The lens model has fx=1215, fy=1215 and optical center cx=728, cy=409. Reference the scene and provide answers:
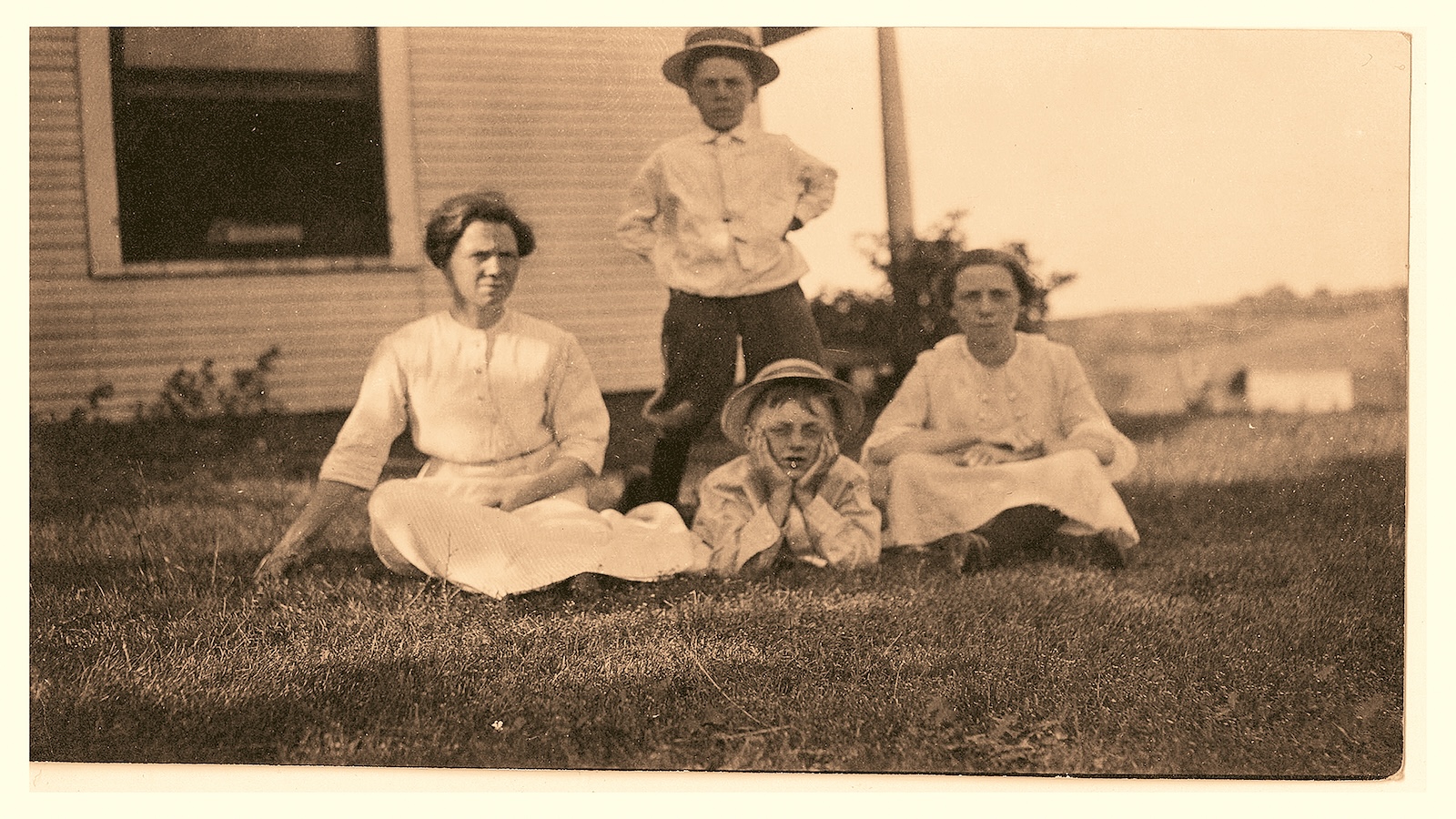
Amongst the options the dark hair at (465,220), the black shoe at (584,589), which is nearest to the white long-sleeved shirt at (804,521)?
the black shoe at (584,589)

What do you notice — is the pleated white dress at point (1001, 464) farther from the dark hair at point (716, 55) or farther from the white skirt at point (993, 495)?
the dark hair at point (716, 55)

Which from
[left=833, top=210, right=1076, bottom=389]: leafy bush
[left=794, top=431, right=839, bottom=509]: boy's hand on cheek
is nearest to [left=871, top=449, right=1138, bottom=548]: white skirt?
[left=794, top=431, right=839, bottom=509]: boy's hand on cheek

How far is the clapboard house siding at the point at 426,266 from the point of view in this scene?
Answer: 4.49m

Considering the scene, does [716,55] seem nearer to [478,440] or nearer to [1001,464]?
[478,440]

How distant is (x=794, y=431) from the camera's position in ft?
14.5

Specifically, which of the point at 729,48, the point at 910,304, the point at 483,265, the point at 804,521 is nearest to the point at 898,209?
the point at 910,304

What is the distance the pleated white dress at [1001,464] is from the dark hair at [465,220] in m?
1.49

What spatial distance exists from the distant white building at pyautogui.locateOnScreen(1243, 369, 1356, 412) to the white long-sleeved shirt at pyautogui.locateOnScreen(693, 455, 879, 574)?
1.51 metres

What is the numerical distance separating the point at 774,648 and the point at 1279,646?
182cm

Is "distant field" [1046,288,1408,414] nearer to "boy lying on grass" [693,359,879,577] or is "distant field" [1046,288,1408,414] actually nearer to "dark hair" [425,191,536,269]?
"boy lying on grass" [693,359,879,577]

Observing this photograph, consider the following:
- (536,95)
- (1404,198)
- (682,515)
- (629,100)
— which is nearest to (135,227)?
(536,95)

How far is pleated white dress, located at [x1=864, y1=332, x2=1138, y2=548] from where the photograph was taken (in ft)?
14.6

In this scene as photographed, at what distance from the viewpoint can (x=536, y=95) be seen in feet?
14.8

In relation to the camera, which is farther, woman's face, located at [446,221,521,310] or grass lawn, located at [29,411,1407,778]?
woman's face, located at [446,221,521,310]
